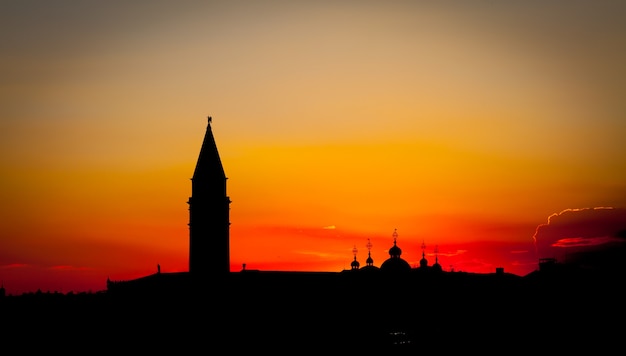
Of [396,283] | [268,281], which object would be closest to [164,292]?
[268,281]

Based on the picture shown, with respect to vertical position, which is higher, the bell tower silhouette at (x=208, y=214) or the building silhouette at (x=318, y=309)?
the bell tower silhouette at (x=208, y=214)

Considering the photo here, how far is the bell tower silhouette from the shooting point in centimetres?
8794

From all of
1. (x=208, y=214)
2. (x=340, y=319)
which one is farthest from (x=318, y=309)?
(x=208, y=214)

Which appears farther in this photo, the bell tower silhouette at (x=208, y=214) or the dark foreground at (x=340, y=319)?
the dark foreground at (x=340, y=319)

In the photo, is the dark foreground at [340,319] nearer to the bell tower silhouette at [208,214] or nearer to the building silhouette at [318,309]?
the building silhouette at [318,309]

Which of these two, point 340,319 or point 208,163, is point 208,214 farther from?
point 340,319

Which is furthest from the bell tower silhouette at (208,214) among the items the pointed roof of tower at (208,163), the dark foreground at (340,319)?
the dark foreground at (340,319)

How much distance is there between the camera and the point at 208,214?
87.9m

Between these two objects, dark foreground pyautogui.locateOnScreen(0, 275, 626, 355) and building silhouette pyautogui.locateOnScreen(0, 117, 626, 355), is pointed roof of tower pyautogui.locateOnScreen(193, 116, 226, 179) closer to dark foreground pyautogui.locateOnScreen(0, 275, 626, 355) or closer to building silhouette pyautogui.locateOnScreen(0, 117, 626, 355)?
building silhouette pyautogui.locateOnScreen(0, 117, 626, 355)

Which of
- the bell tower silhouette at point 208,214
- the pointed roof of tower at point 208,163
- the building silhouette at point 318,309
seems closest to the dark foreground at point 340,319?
the building silhouette at point 318,309

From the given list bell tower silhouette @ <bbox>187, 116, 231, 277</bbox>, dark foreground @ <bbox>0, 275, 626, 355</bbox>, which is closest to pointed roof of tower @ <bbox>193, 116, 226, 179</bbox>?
bell tower silhouette @ <bbox>187, 116, 231, 277</bbox>

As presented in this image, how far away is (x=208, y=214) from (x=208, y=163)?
422 centimetres

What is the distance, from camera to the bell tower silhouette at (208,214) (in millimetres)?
87938

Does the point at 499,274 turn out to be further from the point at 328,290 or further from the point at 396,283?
the point at 328,290
